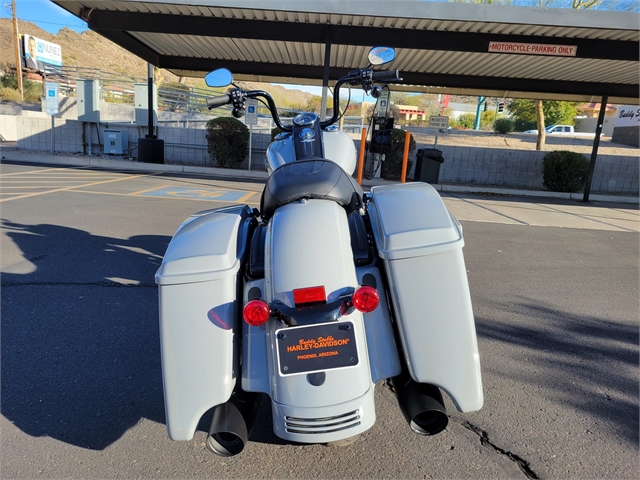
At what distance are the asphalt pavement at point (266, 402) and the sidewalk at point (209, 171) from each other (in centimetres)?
727

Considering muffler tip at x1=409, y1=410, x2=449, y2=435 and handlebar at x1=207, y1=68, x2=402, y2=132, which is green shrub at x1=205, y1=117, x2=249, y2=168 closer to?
handlebar at x1=207, y1=68, x2=402, y2=132

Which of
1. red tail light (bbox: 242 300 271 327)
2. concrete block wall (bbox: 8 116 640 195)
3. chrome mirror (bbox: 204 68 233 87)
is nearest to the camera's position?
red tail light (bbox: 242 300 271 327)

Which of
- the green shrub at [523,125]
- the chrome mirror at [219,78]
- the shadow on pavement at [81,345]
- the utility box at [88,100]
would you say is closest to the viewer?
the shadow on pavement at [81,345]

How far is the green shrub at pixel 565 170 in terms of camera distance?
13594 mm

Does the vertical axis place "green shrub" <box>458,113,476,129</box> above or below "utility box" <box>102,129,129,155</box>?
above

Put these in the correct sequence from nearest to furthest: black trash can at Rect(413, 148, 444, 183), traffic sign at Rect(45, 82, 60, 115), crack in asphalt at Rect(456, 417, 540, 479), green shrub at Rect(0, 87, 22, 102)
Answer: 1. crack in asphalt at Rect(456, 417, 540, 479)
2. black trash can at Rect(413, 148, 444, 183)
3. traffic sign at Rect(45, 82, 60, 115)
4. green shrub at Rect(0, 87, 22, 102)

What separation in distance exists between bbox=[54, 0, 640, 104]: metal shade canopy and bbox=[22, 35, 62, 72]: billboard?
32.3m

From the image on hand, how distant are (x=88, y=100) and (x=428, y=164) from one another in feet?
39.3

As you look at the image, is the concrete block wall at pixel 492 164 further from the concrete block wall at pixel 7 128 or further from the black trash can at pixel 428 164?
the concrete block wall at pixel 7 128

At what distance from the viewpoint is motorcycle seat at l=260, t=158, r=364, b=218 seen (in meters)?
2.13

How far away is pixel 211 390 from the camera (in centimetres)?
175

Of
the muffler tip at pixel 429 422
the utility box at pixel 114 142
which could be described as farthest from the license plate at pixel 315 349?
the utility box at pixel 114 142

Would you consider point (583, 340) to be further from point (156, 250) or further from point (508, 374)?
point (156, 250)

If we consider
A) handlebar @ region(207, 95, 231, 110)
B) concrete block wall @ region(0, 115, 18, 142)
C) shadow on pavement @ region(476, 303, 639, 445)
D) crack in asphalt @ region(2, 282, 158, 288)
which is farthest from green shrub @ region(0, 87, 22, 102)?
shadow on pavement @ region(476, 303, 639, 445)
